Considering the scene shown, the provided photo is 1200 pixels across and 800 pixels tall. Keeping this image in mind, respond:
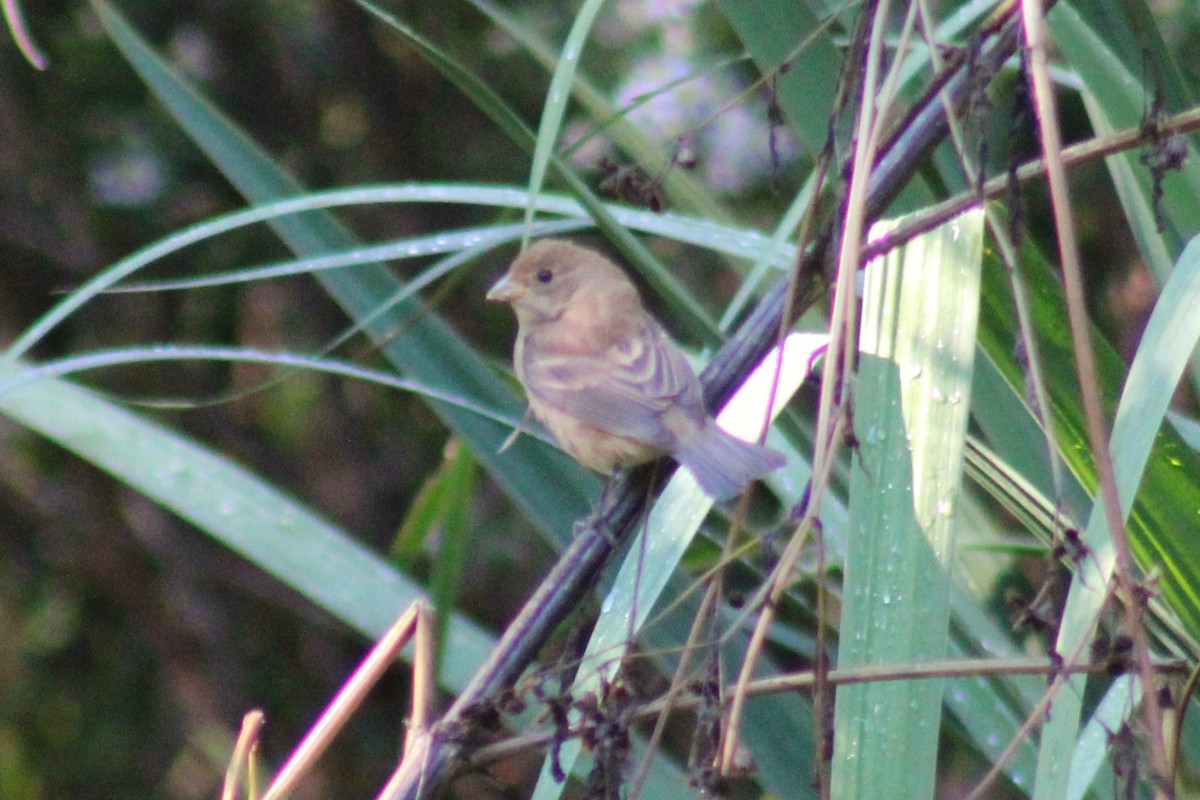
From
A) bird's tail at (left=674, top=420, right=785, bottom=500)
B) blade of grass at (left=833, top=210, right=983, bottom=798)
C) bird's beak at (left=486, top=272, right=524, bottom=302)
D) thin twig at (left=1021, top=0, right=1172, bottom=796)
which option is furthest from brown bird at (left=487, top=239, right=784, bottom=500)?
thin twig at (left=1021, top=0, right=1172, bottom=796)

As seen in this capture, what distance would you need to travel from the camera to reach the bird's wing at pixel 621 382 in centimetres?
269

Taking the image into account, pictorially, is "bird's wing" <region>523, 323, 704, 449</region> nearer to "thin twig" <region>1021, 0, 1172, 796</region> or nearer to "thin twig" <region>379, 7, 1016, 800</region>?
"thin twig" <region>379, 7, 1016, 800</region>

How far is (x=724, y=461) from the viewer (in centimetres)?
174

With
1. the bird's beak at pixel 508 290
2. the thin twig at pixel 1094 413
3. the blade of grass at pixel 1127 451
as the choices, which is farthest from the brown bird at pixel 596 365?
the thin twig at pixel 1094 413

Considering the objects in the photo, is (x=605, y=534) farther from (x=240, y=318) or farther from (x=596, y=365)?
(x=240, y=318)

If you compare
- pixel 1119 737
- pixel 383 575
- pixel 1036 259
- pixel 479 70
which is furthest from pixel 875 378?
pixel 479 70

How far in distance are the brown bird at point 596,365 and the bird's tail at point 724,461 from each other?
11cm

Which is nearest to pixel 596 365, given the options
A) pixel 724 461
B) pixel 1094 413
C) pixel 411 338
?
pixel 411 338

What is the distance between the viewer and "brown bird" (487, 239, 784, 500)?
8.70 feet

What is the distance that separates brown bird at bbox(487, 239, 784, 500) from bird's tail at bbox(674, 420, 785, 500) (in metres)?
0.11

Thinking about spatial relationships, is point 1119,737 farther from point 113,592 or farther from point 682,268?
point 113,592

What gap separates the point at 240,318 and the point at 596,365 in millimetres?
3103

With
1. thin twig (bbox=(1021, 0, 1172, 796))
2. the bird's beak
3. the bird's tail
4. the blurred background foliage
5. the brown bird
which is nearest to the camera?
thin twig (bbox=(1021, 0, 1172, 796))

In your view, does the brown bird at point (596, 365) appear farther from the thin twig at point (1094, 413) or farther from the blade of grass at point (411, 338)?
the thin twig at point (1094, 413)
